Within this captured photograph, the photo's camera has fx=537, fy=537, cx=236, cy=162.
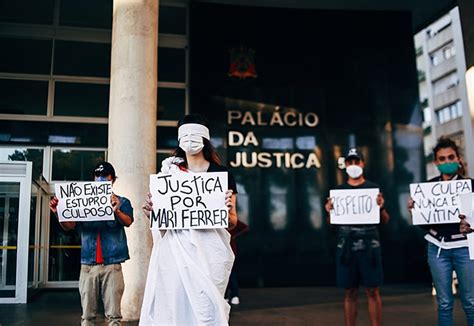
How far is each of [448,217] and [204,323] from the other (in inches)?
108

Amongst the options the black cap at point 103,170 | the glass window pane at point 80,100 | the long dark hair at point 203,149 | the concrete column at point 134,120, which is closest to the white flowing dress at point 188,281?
the long dark hair at point 203,149

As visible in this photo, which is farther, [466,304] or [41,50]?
[41,50]

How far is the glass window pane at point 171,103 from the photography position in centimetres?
1451

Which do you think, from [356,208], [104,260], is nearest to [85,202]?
[104,260]

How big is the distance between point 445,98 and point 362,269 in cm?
4949

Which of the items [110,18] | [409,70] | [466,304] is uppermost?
[110,18]

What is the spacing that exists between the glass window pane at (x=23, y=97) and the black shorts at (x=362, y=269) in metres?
10.6

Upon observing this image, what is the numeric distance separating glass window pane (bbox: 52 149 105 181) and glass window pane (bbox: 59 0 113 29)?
11.5 feet

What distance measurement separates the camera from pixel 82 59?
47.4 feet

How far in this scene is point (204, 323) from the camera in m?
3.56

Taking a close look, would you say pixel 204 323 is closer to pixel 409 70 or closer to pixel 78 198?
pixel 78 198

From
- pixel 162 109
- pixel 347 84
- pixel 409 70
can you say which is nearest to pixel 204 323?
pixel 162 109

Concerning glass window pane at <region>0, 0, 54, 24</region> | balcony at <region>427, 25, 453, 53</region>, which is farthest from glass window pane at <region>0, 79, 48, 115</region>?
balcony at <region>427, 25, 453, 53</region>

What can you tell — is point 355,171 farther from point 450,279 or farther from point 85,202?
point 85,202
